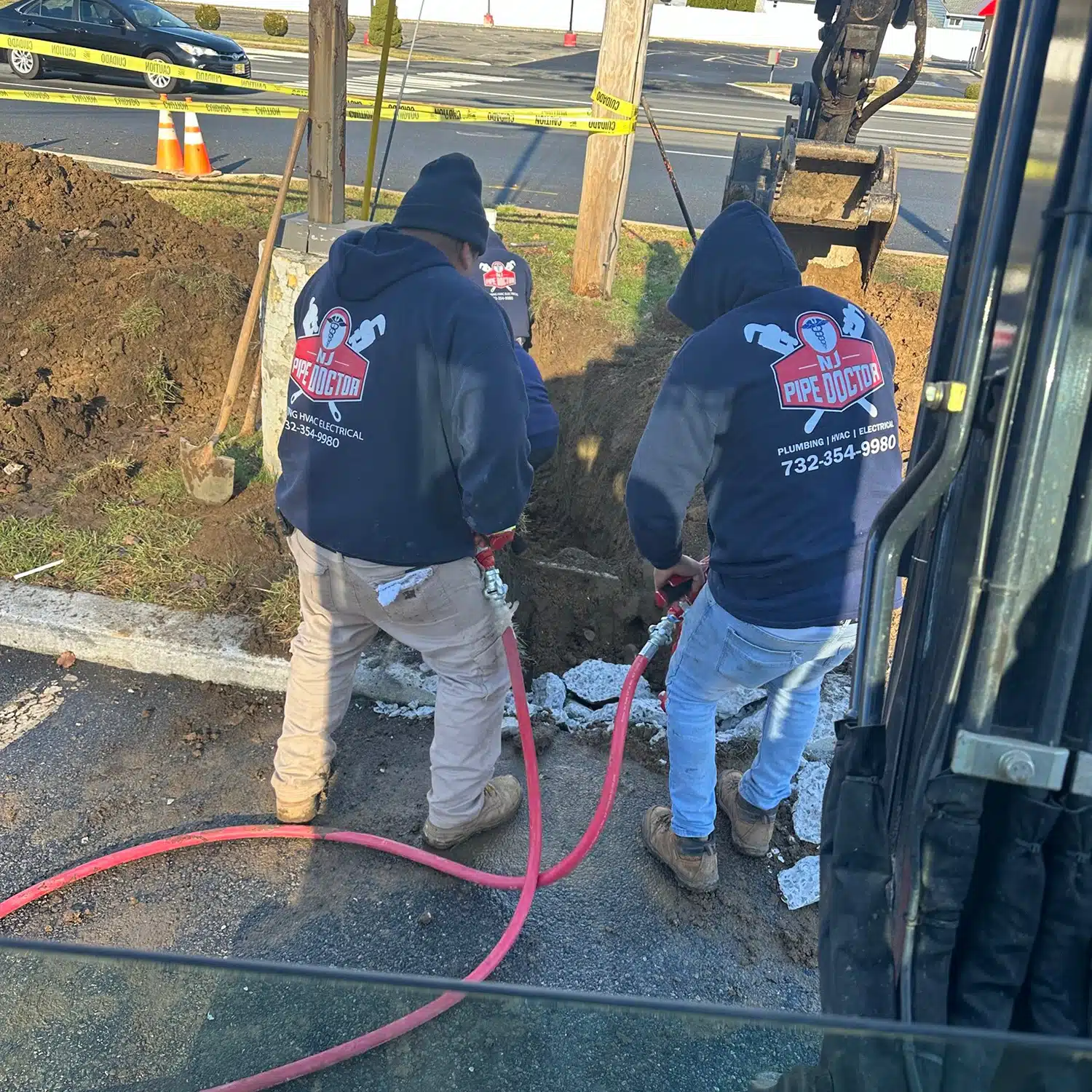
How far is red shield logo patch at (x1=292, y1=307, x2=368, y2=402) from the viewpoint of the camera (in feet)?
9.41

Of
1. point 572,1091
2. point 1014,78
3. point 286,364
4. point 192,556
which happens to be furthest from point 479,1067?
point 286,364

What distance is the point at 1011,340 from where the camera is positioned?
1.53 m

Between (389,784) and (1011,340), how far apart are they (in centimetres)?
274

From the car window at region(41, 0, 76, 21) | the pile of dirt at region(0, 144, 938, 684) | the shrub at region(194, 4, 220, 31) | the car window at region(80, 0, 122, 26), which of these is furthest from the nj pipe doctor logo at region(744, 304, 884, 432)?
the shrub at region(194, 4, 220, 31)

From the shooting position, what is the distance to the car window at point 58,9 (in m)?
17.5

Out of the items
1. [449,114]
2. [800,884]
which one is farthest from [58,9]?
[800,884]

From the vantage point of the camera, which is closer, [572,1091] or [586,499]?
[572,1091]

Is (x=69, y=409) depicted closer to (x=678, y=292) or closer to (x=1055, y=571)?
(x=678, y=292)

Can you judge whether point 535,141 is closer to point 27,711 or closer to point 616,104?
point 616,104

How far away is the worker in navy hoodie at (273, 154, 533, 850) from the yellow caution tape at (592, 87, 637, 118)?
15.2 feet

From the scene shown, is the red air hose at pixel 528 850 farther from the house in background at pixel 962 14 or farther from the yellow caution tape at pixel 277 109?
the house in background at pixel 962 14

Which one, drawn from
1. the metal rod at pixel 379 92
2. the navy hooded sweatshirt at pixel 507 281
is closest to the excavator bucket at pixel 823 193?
the navy hooded sweatshirt at pixel 507 281

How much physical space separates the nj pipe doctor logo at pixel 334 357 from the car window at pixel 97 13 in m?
18.3

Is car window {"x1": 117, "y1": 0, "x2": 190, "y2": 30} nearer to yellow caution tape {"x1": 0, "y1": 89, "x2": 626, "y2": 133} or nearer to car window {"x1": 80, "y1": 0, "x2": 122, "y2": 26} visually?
car window {"x1": 80, "y1": 0, "x2": 122, "y2": 26}
